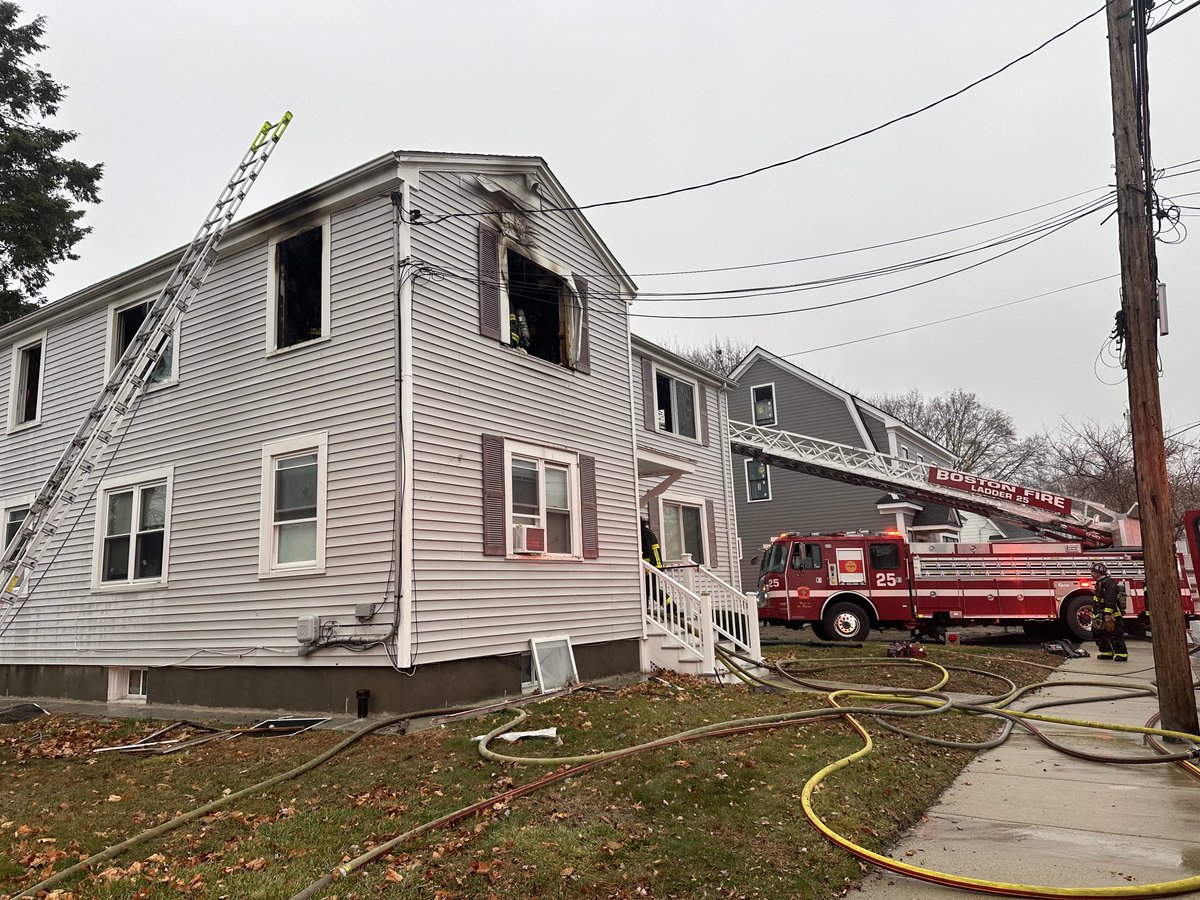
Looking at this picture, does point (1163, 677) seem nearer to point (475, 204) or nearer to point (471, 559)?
point (471, 559)

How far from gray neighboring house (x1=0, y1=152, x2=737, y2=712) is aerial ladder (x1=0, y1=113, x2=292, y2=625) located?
46 cm

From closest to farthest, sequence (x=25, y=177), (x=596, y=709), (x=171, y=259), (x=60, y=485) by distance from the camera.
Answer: (x=596, y=709) < (x=60, y=485) < (x=171, y=259) < (x=25, y=177)

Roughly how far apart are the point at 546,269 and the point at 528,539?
163 inches

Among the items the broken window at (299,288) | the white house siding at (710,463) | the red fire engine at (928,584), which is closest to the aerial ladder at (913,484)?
the red fire engine at (928,584)

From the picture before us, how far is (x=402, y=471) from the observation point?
8828 millimetres

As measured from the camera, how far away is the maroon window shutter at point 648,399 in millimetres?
16781

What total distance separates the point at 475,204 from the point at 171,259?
177 inches

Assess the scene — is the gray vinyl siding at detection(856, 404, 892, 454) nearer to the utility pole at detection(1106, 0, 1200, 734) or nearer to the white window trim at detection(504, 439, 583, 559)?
the white window trim at detection(504, 439, 583, 559)

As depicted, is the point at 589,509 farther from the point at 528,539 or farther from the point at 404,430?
the point at 404,430

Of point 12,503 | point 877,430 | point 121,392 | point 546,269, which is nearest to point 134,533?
point 121,392

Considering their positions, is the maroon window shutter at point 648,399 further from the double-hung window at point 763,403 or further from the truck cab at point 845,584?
the double-hung window at point 763,403

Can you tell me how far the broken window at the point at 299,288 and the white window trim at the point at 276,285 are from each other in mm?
26

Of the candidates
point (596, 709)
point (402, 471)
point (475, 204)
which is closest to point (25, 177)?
point (475, 204)

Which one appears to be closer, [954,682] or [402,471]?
[402,471]
